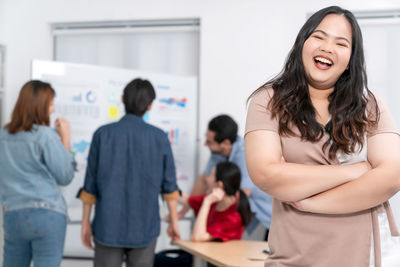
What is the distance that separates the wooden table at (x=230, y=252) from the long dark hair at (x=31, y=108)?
1.08 m

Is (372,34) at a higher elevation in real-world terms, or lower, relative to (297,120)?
higher

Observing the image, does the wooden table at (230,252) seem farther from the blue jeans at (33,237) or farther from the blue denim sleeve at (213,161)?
the blue denim sleeve at (213,161)

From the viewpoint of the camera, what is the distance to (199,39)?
186 inches

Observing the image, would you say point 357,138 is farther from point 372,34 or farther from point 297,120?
point 372,34

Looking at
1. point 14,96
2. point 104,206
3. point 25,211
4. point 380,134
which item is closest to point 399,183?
point 380,134

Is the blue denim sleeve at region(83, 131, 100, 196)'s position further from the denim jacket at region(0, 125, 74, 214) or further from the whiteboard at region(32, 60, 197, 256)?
the whiteboard at region(32, 60, 197, 256)

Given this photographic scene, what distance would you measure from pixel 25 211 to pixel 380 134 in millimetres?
1922

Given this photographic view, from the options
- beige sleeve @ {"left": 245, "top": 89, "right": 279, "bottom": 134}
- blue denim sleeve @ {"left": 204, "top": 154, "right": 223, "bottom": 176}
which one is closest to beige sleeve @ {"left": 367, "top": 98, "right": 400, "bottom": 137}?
beige sleeve @ {"left": 245, "top": 89, "right": 279, "bottom": 134}

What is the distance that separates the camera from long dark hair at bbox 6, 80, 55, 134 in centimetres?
260

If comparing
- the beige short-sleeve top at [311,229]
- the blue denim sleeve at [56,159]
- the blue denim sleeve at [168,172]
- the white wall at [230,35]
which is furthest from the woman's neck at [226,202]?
the beige short-sleeve top at [311,229]

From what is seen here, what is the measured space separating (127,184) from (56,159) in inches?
15.7

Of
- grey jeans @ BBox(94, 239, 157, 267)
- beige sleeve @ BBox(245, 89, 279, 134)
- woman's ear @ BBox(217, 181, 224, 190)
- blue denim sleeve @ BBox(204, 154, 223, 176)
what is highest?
beige sleeve @ BBox(245, 89, 279, 134)

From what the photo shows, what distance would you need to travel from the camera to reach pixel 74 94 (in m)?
3.90

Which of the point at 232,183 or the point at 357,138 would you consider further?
the point at 232,183
